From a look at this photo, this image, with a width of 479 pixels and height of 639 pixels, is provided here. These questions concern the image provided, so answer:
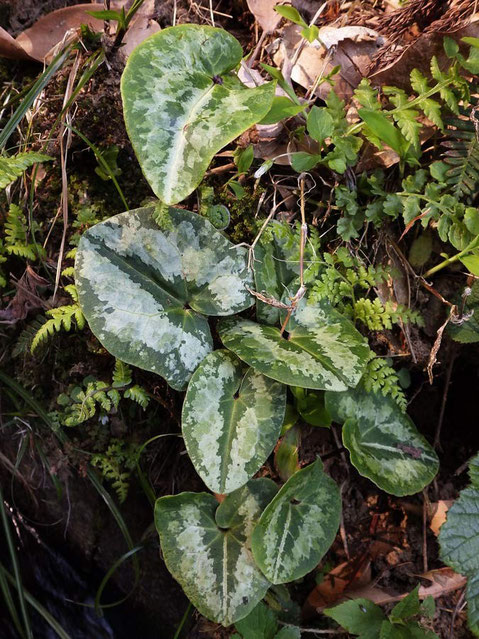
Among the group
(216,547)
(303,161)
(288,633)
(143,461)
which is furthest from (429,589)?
(303,161)

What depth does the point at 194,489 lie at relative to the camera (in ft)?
5.52

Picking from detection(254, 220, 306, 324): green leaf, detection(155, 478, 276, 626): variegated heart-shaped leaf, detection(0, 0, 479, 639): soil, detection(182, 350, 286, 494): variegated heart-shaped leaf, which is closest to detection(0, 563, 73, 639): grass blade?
detection(0, 0, 479, 639): soil

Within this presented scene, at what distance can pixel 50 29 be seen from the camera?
1.57m

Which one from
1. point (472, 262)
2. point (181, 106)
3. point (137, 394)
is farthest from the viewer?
point (137, 394)

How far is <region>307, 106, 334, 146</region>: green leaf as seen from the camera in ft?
4.34

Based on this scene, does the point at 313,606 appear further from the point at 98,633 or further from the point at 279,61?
the point at 279,61

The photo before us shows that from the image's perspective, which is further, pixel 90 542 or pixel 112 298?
pixel 90 542

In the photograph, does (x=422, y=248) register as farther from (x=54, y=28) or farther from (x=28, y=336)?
(x=54, y=28)

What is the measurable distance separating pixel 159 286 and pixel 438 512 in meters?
1.18

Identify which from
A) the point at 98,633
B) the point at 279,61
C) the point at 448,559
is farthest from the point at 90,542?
the point at 279,61

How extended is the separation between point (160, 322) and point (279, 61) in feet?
2.82

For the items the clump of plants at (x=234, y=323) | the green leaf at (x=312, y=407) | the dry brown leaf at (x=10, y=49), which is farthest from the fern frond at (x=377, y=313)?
the dry brown leaf at (x=10, y=49)

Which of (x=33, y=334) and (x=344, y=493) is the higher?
(x=33, y=334)

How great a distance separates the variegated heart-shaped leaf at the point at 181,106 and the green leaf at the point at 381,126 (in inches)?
9.9
